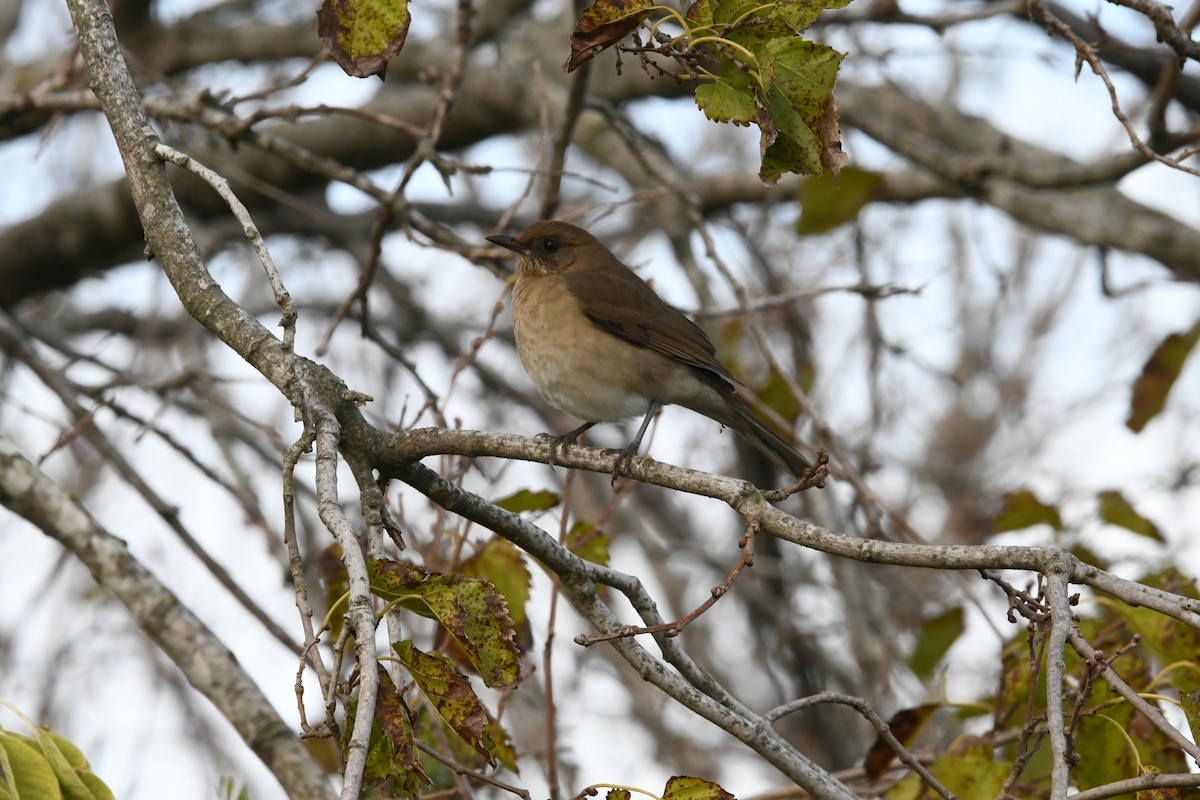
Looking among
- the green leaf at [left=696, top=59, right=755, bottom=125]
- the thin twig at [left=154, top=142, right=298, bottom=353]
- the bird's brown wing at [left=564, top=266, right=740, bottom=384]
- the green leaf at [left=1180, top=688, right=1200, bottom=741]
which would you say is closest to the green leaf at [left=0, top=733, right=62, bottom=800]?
the thin twig at [left=154, top=142, right=298, bottom=353]

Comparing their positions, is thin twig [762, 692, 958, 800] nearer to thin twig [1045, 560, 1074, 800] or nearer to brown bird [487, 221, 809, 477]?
thin twig [1045, 560, 1074, 800]

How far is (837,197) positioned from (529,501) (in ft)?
8.06

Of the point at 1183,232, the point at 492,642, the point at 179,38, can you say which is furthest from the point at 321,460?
the point at 179,38

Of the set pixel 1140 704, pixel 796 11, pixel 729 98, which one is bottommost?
pixel 1140 704

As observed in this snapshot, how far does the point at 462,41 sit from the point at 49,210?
3344mm

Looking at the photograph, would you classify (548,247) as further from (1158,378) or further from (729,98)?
(729,98)

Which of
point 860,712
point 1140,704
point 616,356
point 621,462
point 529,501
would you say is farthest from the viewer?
point 616,356

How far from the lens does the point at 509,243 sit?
535 centimetres

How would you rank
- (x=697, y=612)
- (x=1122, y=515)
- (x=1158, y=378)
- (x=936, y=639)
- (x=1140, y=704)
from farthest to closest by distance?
(x=936, y=639) < (x=1158, y=378) < (x=1122, y=515) < (x=697, y=612) < (x=1140, y=704)

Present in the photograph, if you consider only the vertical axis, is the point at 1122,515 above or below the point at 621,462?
above

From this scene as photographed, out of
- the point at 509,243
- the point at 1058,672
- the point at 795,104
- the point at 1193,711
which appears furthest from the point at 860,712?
the point at 509,243

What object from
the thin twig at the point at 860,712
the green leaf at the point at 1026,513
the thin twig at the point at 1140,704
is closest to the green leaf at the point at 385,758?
the thin twig at the point at 860,712

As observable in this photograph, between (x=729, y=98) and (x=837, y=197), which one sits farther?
(x=837, y=197)

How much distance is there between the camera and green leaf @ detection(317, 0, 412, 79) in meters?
2.62
